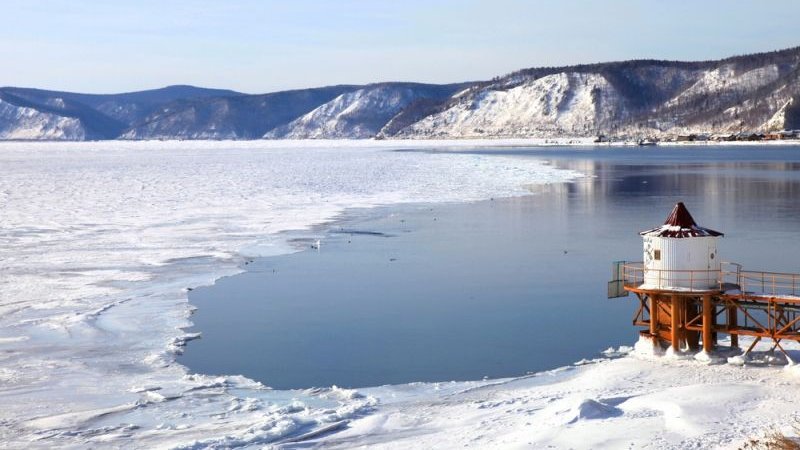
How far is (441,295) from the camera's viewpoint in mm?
24828

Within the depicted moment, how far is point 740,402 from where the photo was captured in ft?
49.3

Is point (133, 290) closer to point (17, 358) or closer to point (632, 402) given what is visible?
point (17, 358)

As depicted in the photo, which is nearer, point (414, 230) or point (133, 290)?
point (133, 290)

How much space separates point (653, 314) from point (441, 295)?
22.9 ft

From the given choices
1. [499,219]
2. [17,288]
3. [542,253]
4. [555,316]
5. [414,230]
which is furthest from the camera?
[499,219]

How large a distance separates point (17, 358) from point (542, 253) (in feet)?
60.0

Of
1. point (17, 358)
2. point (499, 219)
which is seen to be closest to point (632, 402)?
point (17, 358)

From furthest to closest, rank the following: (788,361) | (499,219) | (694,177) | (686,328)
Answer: (694,177) → (499,219) → (686,328) → (788,361)

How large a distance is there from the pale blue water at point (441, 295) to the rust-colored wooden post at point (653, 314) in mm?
1038

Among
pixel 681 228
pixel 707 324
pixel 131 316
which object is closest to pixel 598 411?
pixel 707 324

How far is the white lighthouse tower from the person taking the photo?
18.8 metres

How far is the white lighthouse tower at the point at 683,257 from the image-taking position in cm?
1880

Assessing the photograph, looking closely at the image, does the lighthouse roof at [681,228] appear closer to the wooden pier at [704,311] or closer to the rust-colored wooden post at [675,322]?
the wooden pier at [704,311]

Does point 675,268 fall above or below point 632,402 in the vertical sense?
above
